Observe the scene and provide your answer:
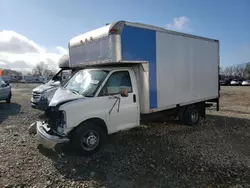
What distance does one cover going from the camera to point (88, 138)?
5070 millimetres

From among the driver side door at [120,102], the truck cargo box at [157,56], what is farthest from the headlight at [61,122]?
the truck cargo box at [157,56]

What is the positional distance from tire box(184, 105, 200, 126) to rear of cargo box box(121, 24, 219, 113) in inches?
13.2

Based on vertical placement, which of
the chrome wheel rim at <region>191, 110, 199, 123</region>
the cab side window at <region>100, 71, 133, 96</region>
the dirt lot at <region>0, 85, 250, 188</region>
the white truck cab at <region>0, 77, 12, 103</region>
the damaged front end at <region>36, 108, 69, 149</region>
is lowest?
the dirt lot at <region>0, 85, 250, 188</region>

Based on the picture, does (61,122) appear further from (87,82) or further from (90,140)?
(87,82)

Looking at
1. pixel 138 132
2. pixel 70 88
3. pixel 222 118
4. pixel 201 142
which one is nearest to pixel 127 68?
pixel 70 88

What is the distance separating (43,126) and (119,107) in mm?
1895

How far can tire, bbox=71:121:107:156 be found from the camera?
193 inches

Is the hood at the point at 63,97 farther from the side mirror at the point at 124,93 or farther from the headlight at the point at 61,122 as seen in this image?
the side mirror at the point at 124,93

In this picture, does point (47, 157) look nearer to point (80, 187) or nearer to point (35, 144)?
point (35, 144)

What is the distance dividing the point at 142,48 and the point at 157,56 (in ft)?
2.15

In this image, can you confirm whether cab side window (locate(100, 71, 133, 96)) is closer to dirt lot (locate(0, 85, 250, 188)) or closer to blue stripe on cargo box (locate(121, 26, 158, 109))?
blue stripe on cargo box (locate(121, 26, 158, 109))

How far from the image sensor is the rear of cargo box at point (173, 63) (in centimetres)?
584

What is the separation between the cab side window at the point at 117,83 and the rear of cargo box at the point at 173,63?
47cm

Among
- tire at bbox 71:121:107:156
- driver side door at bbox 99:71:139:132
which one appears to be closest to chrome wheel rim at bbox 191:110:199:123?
driver side door at bbox 99:71:139:132
